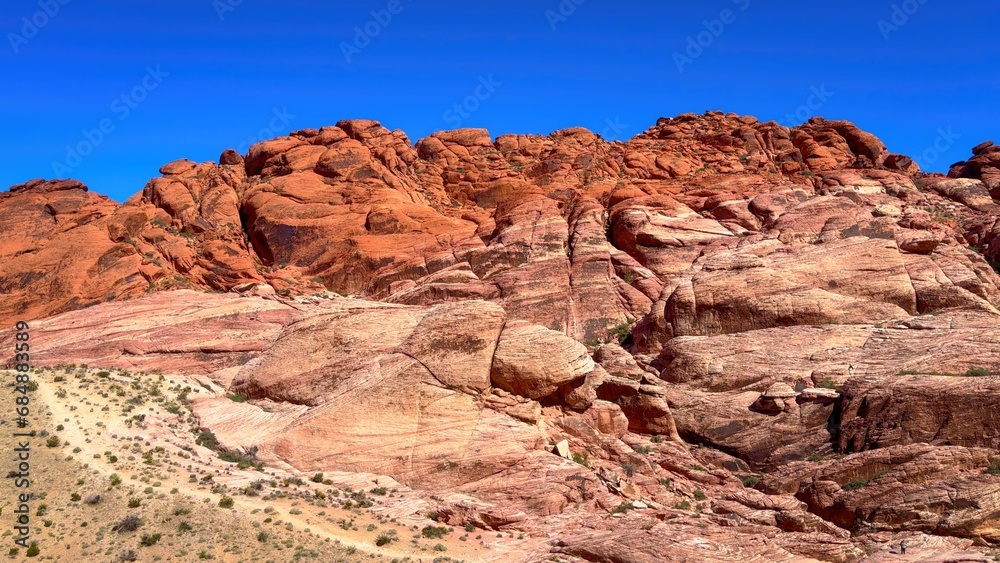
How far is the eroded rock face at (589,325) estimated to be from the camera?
29.3 metres

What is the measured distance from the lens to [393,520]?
89.7 ft

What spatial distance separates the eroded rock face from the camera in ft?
96.3

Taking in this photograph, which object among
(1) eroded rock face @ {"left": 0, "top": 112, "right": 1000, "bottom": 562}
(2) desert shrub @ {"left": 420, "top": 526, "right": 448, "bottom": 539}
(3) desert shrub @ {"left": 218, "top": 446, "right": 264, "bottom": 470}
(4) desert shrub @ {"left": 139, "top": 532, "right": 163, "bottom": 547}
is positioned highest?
(1) eroded rock face @ {"left": 0, "top": 112, "right": 1000, "bottom": 562}

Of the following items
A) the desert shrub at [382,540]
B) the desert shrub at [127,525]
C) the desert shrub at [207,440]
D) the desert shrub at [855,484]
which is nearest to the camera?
the desert shrub at [127,525]

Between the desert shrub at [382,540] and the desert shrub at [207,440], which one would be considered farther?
the desert shrub at [207,440]

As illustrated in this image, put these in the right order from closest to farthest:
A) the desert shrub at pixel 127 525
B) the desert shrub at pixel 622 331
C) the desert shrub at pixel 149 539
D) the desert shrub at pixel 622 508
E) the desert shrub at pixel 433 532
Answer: the desert shrub at pixel 149 539 < the desert shrub at pixel 127 525 < the desert shrub at pixel 433 532 < the desert shrub at pixel 622 508 < the desert shrub at pixel 622 331

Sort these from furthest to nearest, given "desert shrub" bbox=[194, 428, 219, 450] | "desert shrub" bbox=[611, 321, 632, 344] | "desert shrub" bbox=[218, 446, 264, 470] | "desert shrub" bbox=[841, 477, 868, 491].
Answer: "desert shrub" bbox=[611, 321, 632, 344]
"desert shrub" bbox=[194, 428, 219, 450]
"desert shrub" bbox=[218, 446, 264, 470]
"desert shrub" bbox=[841, 477, 868, 491]

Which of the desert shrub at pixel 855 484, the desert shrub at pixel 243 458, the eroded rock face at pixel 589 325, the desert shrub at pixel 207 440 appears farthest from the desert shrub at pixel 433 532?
the desert shrub at pixel 855 484

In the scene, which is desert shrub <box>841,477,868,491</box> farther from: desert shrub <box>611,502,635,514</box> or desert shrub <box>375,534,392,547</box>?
desert shrub <box>375,534,392,547</box>

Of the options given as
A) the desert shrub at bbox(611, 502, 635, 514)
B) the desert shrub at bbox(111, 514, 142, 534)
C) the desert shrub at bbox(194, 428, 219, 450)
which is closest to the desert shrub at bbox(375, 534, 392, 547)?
the desert shrub at bbox(111, 514, 142, 534)

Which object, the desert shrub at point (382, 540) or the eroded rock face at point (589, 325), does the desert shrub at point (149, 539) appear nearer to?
the desert shrub at point (382, 540)

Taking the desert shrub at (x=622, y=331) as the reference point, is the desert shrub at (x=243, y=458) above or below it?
below

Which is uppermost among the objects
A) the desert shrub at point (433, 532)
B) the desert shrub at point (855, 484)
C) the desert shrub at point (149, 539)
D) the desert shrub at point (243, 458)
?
the desert shrub at point (855, 484)

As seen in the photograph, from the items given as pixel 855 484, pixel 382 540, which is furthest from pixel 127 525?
pixel 855 484
